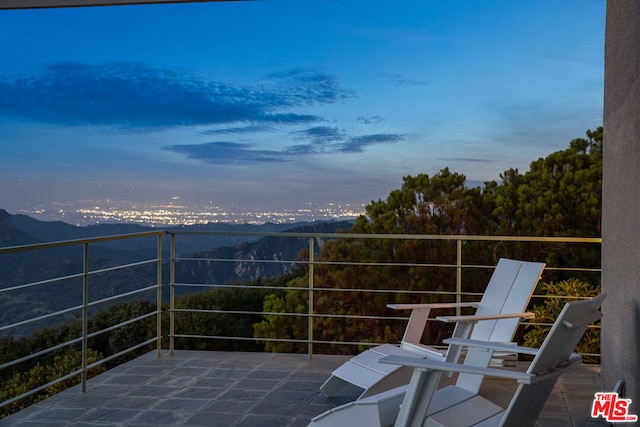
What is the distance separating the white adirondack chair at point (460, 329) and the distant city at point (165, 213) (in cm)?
793

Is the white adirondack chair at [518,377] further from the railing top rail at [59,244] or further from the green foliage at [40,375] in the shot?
the green foliage at [40,375]

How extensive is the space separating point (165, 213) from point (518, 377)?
11.4 metres

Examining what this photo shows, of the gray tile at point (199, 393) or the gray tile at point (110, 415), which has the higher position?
the gray tile at point (110, 415)

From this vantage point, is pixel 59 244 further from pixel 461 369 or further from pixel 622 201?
pixel 622 201

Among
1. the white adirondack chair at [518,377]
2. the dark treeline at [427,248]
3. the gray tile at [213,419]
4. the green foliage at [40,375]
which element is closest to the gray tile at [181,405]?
the gray tile at [213,419]

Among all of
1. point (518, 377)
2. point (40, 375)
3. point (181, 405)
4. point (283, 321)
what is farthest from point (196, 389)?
point (40, 375)

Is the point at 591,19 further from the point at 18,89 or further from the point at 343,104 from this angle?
the point at 18,89

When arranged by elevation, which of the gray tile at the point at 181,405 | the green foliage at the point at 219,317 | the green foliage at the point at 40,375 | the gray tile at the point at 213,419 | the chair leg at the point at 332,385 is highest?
the chair leg at the point at 332,385

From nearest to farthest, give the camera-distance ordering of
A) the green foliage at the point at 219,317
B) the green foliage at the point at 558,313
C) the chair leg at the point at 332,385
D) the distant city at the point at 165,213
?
the chair leg at the point at 332,385 < the green foliage at the point at 558,313 < the green foliage at the point at 219,317 < the distant city at the point at 165,213

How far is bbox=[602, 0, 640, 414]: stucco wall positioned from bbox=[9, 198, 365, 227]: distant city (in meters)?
8.63

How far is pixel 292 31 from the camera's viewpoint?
13.2 meters

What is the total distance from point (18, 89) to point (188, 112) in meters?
4.18

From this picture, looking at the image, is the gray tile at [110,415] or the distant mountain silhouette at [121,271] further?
the distant mountain silhouette at [121,271]

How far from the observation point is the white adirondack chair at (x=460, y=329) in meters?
4.05
